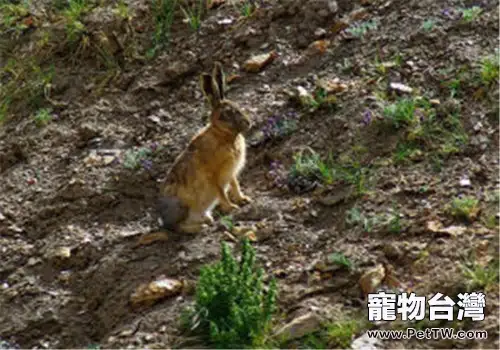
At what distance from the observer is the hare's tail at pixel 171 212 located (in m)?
7.03

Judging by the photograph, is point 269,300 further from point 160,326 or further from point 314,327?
point 160,326

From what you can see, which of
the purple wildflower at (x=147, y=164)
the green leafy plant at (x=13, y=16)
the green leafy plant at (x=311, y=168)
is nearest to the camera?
the green leafy plant at (x=311, y=168)

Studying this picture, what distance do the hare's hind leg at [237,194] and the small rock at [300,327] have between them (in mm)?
1723

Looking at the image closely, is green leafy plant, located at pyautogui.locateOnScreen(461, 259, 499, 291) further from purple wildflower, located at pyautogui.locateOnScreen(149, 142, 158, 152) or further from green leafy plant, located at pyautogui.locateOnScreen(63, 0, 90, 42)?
green leafy plant, located at pyautogui.locateOnScreen(63, 0, 90, 42)

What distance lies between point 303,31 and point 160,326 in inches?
141

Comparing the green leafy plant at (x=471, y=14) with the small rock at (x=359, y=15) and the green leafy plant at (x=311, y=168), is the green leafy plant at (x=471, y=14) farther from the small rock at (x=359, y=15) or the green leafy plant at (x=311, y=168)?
the green leafy plant at (x=311, y=168)

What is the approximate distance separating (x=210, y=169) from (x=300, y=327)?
2.01m

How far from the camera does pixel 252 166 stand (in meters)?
7.63

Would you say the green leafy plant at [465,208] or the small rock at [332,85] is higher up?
the small rock at [332,85]

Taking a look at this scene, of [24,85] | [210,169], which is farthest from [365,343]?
[24,85]

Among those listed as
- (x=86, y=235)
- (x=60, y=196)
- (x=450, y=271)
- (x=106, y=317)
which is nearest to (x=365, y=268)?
(x=450, y=271)

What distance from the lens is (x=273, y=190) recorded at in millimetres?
7184

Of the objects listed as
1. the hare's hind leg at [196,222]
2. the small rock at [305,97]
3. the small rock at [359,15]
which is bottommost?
the hare's hind leg at [196,222]

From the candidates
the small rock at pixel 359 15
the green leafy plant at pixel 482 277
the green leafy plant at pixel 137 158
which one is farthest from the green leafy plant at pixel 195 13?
the green leafy plant at pixel 482 277
